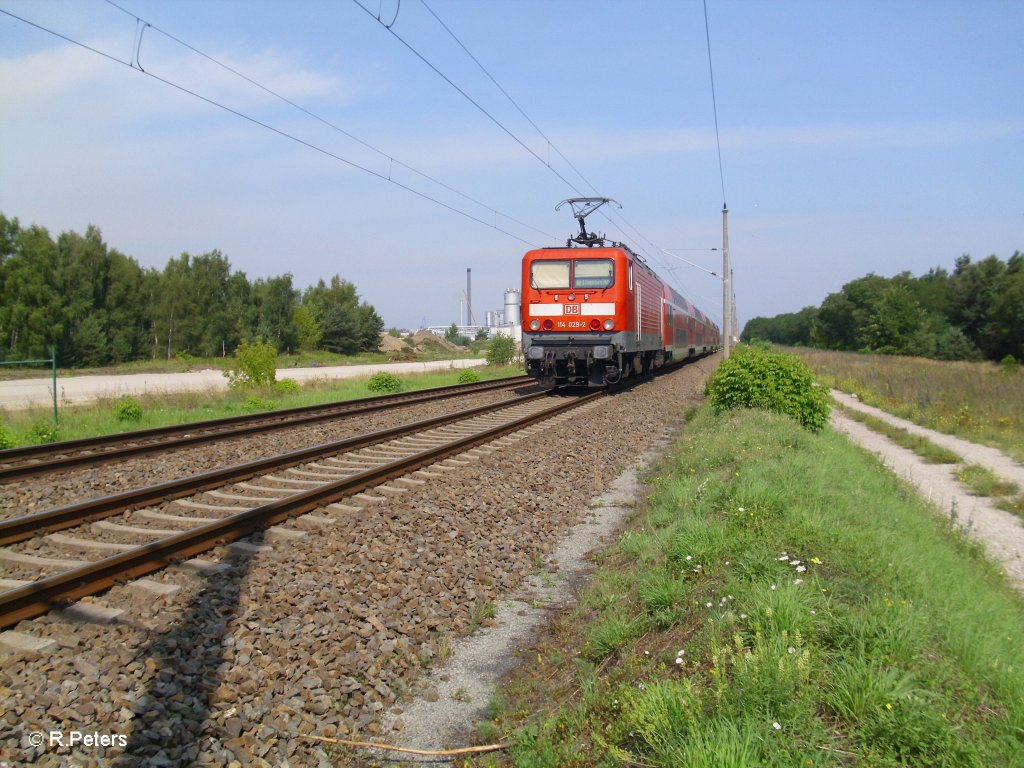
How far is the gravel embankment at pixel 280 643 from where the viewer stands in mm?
3219

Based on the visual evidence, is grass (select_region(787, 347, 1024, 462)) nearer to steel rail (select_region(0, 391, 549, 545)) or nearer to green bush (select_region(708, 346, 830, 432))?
green bush (select_region(708, 346, 830, 432))

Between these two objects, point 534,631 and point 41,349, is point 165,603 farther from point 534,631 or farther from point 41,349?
point 41,349

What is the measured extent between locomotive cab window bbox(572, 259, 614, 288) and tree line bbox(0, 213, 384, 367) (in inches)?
1326

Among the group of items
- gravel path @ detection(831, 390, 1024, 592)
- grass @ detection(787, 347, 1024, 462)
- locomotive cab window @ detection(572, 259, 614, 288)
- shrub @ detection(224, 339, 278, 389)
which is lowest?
gravel path @ detection(831, 390, 1024, 592)

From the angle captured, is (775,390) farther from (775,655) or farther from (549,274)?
(775,655)

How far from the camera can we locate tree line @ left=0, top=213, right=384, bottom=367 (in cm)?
4959

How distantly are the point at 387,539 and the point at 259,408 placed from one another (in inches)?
507

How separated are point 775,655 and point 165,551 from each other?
4037mm

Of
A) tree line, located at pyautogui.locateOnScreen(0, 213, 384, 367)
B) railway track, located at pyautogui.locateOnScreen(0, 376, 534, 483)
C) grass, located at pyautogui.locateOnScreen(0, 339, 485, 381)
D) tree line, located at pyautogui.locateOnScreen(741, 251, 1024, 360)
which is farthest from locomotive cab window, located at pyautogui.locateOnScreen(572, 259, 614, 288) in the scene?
tree line, located at pyautogui.locateOnScreen(741, 251, 1024, 360)

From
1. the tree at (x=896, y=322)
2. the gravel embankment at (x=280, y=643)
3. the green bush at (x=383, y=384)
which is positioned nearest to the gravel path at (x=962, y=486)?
the gravel embankment at (x=280, y=643)

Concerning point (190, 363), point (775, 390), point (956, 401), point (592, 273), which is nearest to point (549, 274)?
point (592, 273)

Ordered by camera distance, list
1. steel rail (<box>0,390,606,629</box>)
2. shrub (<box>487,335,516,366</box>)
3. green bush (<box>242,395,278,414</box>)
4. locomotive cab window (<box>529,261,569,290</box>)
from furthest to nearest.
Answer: shrub (<box>487,335,516,366</box>), locomotive cab window (<box>529,261,569,290</box>), green bush (<box>242,395,278,414</box>), steel rail (<box>0,390,606,629</box>)

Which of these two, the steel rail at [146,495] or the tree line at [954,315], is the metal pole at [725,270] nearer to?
the steel rail at [146,495]

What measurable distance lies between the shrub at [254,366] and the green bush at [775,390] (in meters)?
13.2
